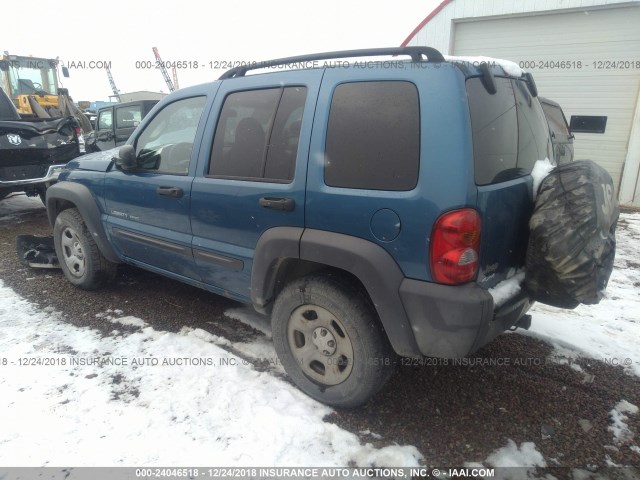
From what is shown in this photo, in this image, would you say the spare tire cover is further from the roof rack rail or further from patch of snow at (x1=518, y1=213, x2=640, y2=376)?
patch of snow at (x1=518, y1=213, x2=640, y2=376)

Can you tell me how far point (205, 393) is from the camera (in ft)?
8.47

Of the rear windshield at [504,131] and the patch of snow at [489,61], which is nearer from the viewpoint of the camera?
the rear windshield at [504,131]

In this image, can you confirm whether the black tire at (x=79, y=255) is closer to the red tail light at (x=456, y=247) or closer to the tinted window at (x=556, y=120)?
the red tail light at (x=456, y=247)

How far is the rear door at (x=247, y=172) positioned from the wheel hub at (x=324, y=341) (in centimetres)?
58

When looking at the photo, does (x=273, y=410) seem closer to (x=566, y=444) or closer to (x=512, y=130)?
(x=566, y=444)

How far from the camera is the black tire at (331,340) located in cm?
222

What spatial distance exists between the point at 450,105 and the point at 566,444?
6.07 feet

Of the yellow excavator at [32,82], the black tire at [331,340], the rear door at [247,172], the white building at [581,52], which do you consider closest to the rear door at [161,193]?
the rear door at [247,172]

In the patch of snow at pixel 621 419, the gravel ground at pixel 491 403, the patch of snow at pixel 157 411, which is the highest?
the patch of snow at pixel 157 411

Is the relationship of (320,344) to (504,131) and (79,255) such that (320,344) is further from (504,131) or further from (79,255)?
(79,255)

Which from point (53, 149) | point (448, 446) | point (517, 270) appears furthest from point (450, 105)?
point (53, 149)

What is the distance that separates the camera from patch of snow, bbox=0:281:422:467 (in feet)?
6.98

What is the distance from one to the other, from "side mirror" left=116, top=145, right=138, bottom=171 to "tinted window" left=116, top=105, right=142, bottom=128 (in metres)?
7.69

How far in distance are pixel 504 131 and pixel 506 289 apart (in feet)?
2.65
